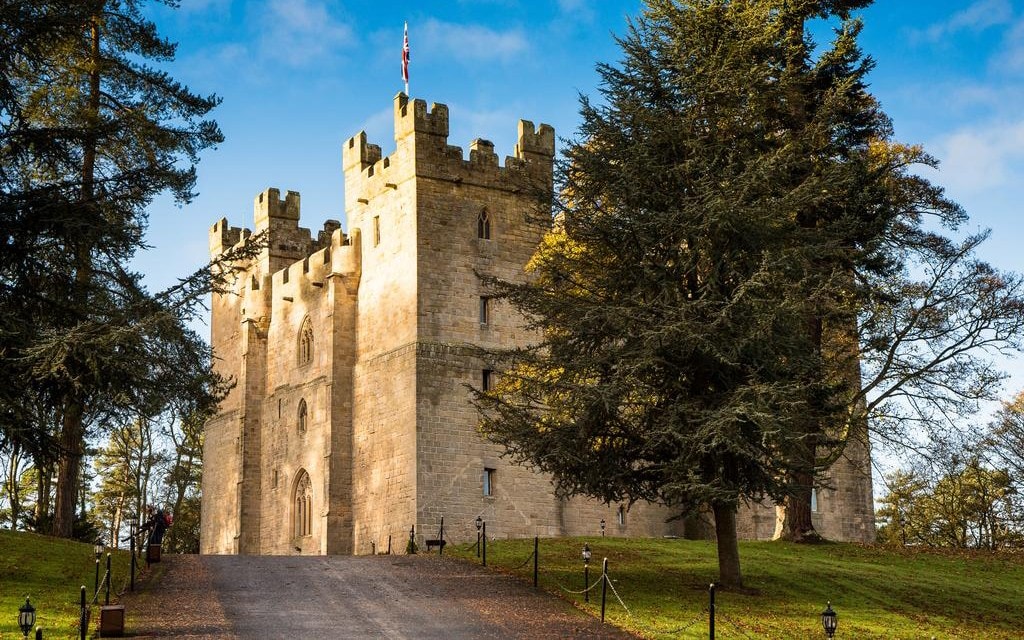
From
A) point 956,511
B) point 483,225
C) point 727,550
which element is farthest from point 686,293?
point 956,511

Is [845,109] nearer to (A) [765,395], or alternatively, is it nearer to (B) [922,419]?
(B) [922,419]

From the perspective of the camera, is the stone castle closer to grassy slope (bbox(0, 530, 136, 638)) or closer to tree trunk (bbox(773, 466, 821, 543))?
tree trunk (bbox(773, 466, 821, 543))

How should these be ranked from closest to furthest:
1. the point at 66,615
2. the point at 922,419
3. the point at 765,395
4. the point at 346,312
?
the point at 66,615
the point at 765,395
the point at 922,419
the point at 346,312

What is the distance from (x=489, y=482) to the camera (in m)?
37.3

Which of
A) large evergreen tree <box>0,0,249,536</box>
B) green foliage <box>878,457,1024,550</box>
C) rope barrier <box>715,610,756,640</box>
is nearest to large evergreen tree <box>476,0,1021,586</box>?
rope barrier <box>715,610,756,640</box>

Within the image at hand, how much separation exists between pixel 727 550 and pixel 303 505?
21.4 meters

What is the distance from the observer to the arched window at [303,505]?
137ft

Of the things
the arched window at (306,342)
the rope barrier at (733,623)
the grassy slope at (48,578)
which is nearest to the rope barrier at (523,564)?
the rope barrier at (733,623)

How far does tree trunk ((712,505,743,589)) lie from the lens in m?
23.6

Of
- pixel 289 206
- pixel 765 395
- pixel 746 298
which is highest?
pixel 289 206

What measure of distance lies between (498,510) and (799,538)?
8.52m

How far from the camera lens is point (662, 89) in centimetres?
2475

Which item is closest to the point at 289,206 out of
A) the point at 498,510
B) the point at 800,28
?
the point at 498,510

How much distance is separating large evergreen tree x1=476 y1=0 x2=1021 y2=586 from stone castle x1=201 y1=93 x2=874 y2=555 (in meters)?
11.0
